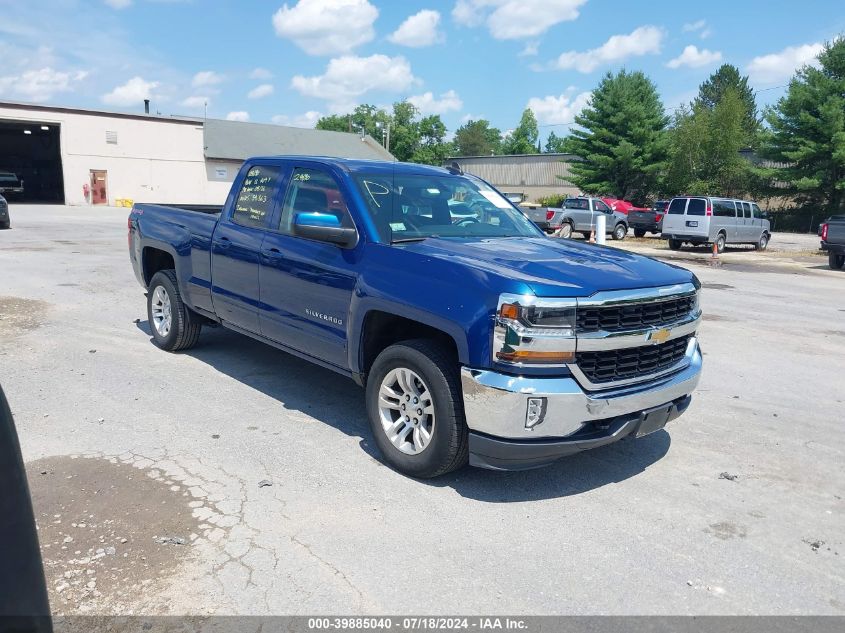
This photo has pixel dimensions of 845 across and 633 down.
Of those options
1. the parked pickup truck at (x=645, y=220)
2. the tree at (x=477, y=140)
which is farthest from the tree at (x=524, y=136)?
the parked pickup truck at (x=645, y=220)

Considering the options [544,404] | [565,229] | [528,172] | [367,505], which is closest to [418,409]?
[367,505]

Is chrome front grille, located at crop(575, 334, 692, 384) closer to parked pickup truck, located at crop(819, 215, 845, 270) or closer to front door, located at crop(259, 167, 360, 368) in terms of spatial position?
front door, located at crop(259, 167, 360, 368)

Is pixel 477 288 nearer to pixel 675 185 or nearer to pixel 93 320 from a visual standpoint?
pixel 93 320

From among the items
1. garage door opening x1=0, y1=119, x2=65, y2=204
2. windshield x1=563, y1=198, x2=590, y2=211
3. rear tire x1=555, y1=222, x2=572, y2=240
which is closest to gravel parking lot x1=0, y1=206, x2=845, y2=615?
rear tire x1=555, y1=222, x2=572, y2=240

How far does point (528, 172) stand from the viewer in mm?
75812

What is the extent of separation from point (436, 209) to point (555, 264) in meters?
1.33

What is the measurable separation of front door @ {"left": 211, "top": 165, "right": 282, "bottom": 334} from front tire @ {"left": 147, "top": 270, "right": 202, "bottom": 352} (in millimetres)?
842

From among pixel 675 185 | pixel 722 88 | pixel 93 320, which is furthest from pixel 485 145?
pixel 93 320

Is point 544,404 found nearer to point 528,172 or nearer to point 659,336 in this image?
point 659,336

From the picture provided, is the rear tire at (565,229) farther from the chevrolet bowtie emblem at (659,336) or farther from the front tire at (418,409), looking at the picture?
the front tire at (418,409)

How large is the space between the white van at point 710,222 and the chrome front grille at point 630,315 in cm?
2311

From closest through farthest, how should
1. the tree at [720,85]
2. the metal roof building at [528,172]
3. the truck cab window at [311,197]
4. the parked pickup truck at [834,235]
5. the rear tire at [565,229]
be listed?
the truck cab window at [311,197], the parked pickup truck at [834,235], the rear tire at [565,229], the metal roof building at [528,172], the tree at [720,85]

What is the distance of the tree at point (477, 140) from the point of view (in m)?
138

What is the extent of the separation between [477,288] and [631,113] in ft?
159
